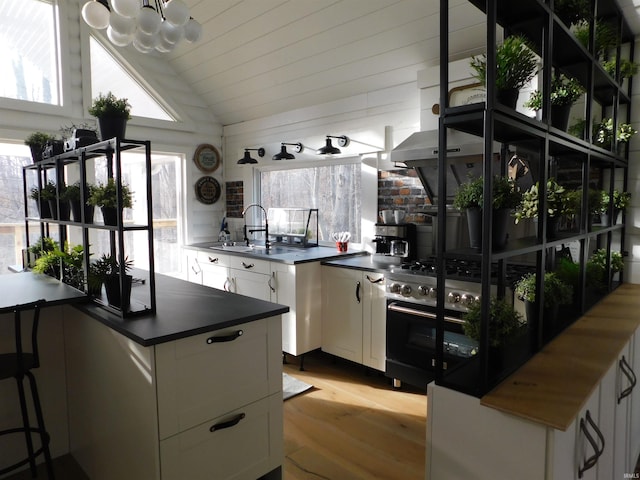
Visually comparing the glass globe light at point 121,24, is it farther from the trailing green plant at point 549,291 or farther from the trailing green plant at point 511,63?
the trailing green plant at point 549,291

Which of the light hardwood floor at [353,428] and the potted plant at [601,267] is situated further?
the potted plant at [601,267]

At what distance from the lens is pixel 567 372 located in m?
1.48

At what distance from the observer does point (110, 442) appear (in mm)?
2016

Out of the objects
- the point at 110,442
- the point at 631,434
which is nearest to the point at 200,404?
the point at 110,442

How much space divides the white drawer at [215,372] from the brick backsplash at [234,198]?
3.37m

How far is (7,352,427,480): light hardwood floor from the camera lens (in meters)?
2.30

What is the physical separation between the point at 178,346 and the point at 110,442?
2.33 ft

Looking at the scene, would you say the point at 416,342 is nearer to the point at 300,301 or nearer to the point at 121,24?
the point at 300,301

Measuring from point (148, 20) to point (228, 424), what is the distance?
182cm

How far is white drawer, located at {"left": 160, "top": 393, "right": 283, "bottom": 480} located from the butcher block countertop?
3.58ft

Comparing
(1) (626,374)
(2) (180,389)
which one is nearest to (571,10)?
(1) (626,374)

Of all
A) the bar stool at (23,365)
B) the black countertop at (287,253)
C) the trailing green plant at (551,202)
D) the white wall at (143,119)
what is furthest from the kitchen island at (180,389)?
the white wall at (143,119)

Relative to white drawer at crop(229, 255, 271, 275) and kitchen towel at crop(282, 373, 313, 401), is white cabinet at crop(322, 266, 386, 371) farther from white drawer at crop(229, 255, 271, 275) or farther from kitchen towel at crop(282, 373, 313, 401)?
white drawer at crop(229, 255, 271, 275)

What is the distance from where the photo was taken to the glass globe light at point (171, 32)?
210 centimetres
